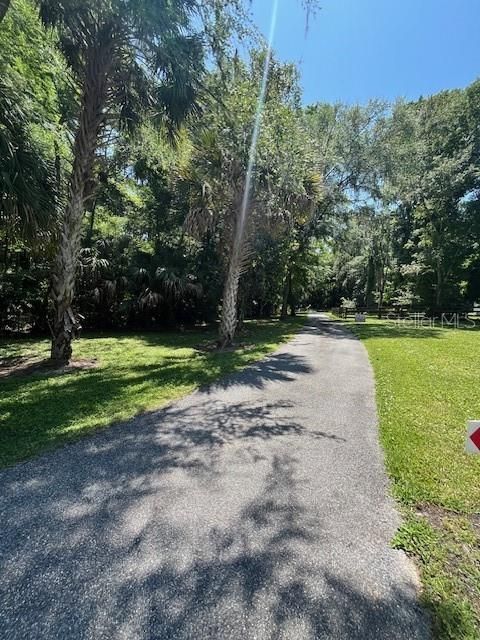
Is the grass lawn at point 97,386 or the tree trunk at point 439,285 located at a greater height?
the tree trunk at point 439,285

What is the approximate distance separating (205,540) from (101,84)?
8.72 meters

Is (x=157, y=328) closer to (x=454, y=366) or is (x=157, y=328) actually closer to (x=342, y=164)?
(x=454, y=366)

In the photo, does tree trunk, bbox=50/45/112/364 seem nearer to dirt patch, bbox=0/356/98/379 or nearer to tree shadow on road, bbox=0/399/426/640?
dirt patch, bbox=0/356/98/379

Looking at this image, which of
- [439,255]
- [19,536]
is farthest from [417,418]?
[439,255]

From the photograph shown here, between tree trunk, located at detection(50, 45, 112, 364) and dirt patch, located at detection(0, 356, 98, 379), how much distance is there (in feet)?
0.75

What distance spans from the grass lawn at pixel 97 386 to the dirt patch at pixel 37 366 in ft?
0.69

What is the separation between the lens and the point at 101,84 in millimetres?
7395

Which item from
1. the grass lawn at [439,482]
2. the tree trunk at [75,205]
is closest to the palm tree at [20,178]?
the tree trunk at [75,205]

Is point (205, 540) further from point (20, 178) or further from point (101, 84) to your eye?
point (101, 84)

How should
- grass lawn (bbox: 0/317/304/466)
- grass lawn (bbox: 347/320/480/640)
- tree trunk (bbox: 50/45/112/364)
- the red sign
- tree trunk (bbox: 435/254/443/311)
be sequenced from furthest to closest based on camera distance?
tree trunk (bbox: 435/254/443/311)
tree trunk (bbox: 50/45/112/364)
grass lawn (bbox: 0/317/304/466)
the red sign
grass lawn (bbox: 347/320/480/640)

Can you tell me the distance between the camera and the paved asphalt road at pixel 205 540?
171 cm

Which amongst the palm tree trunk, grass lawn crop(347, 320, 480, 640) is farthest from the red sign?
the palm tree trunk

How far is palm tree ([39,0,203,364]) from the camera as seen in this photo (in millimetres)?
6062

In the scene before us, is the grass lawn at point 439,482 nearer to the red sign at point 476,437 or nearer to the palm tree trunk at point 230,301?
the red sign at point 476,437
